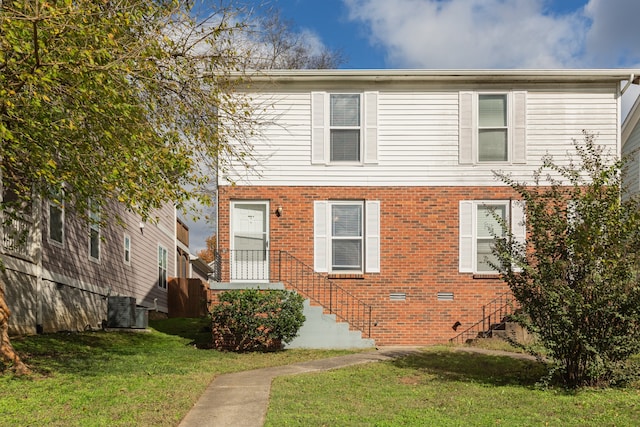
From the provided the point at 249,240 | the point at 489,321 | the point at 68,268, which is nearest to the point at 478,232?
the point at 489,321

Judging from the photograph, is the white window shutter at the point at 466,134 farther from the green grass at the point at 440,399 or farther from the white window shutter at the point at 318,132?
the green grass at the point at 440,399

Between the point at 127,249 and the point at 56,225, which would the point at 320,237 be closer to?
the point at 56,225

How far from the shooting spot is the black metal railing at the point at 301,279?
13.6 metres

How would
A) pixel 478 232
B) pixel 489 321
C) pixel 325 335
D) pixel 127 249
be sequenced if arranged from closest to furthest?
pixel 325 335 < pixel 489 321 < pixel 478 232 < pixel 127 249

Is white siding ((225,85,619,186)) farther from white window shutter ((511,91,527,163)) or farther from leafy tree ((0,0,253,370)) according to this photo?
leafy tree ((0,0,253,370))

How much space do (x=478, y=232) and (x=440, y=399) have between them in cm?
672

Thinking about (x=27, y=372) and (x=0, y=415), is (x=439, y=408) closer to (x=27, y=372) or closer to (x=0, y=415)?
(x=0, y=415)

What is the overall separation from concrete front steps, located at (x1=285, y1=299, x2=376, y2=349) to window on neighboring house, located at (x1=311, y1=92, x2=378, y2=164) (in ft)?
12.1

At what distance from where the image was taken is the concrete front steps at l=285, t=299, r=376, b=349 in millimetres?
13000

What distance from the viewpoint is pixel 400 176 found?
1395 centimetres

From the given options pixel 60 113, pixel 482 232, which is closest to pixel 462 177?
pixel 482 232

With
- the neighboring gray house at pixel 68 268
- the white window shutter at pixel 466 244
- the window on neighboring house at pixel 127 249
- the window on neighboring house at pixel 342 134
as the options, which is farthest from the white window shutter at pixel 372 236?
the window on neighboring house at pixel 127 249

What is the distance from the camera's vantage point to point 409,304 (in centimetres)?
1370

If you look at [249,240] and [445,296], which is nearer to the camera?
[445,296]
